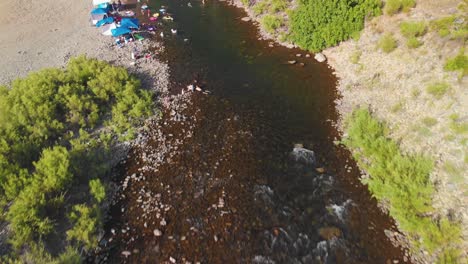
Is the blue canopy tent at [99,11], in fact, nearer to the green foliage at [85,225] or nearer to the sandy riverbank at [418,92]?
the sandy riverbank at [418,92]

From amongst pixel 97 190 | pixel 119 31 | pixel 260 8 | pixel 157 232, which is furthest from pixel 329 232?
pixel 260 8

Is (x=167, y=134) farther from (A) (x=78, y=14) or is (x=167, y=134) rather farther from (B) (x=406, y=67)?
(A) (x=78, y=14)

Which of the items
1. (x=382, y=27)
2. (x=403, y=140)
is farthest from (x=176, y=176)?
(x=382, y=27)

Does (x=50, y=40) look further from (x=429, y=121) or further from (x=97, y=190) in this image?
(x=429, y=121)

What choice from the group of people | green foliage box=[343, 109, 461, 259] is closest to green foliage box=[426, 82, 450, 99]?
green foliage box=[343, 109, 461, 259]

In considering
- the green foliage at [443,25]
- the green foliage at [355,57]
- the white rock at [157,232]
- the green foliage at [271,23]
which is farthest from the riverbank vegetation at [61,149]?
the green foliage at [443,25]

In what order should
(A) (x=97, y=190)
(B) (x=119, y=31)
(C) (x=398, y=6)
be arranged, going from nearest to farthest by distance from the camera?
(A) (x=97, y=190) < (C) (x=398, y=6) < (B) (x=119, y=31)
